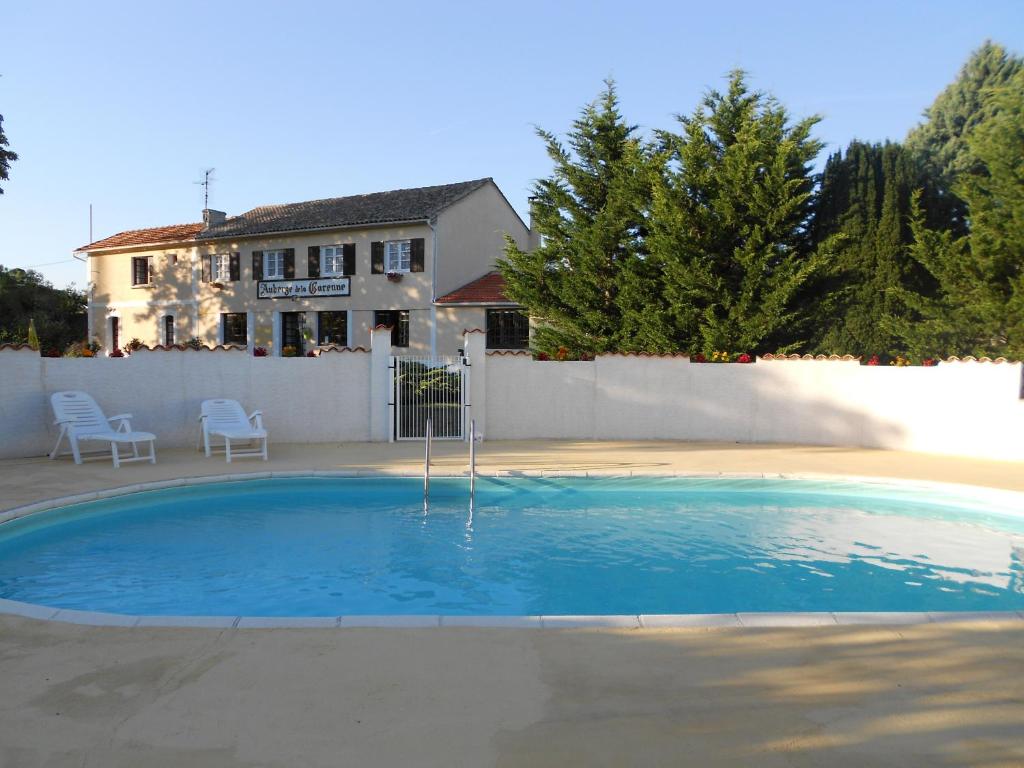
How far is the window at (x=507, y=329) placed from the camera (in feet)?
81.7

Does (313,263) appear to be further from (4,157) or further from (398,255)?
(4,157)

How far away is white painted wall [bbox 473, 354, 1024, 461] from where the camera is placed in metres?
14.0

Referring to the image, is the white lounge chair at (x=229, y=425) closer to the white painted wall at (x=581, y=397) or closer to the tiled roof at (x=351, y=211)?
the white painted wall at (x=581, y=397)

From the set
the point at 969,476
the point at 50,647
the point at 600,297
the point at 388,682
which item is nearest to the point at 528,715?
the point at 388,682

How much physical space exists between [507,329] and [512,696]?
21.8m

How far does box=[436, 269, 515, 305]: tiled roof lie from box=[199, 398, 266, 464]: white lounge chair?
12.6 metres

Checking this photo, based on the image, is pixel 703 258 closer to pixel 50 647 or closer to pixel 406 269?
pixel 406 269

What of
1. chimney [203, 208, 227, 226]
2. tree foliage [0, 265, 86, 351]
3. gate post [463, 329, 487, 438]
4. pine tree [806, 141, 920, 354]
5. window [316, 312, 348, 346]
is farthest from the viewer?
tree foliage [0, 265, 86, 351]

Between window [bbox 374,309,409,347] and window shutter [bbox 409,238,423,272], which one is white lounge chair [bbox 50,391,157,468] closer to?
window [bbox 374,309,409,347]

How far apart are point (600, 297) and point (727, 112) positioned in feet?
18.6

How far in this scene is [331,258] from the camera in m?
27.4

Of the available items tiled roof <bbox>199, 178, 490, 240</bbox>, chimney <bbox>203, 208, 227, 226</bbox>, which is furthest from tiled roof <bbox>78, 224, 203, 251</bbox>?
tiled roof <bbox>199, 178, 490, 240</bbox>

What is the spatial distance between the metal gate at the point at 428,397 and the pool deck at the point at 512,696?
9583 mm

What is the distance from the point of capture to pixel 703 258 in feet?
57.9
